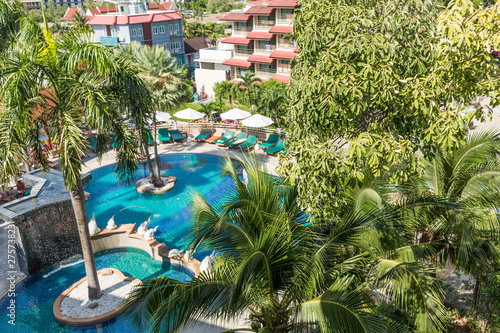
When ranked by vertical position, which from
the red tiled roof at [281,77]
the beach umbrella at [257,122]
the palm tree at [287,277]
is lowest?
the beach umbrella at [257,122]

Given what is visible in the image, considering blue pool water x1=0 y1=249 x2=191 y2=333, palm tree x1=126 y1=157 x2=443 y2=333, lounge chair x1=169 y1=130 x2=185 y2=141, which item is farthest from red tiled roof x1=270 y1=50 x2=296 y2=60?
palm tree x1=126 y1=157 x2=443 y2=333

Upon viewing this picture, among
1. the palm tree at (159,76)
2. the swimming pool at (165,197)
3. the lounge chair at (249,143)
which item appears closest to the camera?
the swimming pool at (165,197)

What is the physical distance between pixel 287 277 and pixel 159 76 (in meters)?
14.2

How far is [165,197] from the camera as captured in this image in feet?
57.0

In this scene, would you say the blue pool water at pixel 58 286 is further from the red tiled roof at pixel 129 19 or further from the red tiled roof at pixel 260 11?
the red tiled roof at pixel 129 19

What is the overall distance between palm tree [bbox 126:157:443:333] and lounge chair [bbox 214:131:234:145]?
53.8 ft

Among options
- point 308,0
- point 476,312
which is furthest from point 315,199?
point 476,312

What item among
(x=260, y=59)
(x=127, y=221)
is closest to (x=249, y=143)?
(x=127, y=221)

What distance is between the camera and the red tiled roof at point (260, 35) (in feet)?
132

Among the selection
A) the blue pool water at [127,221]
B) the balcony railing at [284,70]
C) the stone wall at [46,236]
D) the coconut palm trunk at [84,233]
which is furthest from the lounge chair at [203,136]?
the balcony railing at [284,70]

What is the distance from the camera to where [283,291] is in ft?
19.8

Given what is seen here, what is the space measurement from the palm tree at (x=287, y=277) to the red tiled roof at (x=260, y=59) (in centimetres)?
3556

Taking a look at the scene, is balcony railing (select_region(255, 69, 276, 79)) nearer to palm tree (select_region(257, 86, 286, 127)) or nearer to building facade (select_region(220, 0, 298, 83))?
building facade (select_region(220, 0, 298, 83))

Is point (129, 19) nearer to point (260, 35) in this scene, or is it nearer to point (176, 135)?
point (260, 35)
